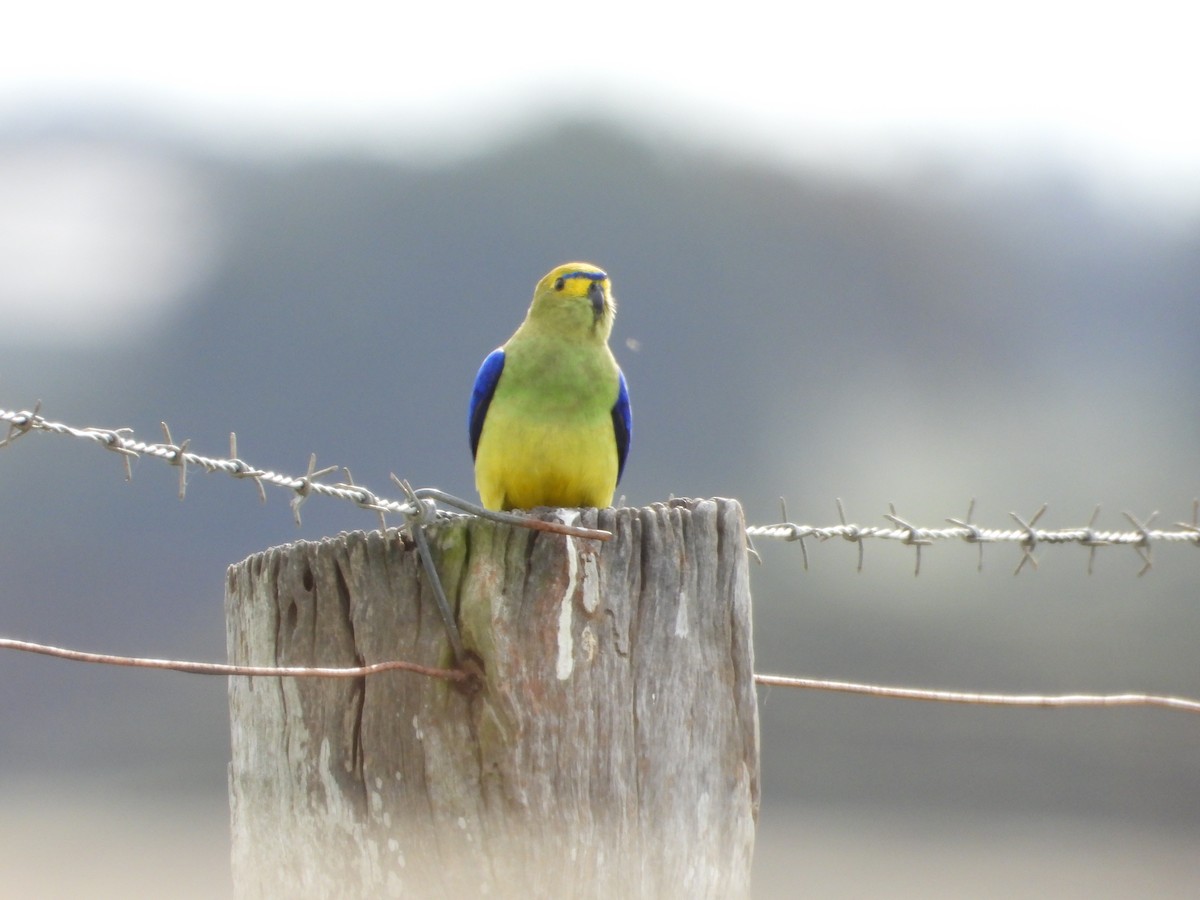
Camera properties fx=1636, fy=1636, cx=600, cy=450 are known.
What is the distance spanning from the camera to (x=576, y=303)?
6.93m

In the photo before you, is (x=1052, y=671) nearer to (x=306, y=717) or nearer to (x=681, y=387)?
(x=681, y=387)

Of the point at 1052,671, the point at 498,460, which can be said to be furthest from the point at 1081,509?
the point at 498,460

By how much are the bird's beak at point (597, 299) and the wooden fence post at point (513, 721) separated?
3.20m

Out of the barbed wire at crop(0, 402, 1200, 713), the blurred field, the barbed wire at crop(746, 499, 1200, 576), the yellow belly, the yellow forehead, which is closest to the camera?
the barbed wire at crop(0, 402, 1200, 713)

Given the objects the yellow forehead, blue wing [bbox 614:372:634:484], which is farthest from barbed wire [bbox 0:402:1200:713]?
the yellow forehead

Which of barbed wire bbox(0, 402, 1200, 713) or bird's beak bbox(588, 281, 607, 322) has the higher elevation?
bird's beak bbox(588, 281, 607, 322)

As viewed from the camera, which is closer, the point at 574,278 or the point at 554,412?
the point at 554,412

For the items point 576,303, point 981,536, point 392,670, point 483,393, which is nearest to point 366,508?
point 392,670

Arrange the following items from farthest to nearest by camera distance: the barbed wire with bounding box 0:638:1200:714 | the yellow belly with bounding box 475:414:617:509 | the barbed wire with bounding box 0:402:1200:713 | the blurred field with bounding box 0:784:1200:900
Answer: the blurred field with bounding box 0:784:1200:900
the yellow belly with bounding box 475:414:617:509
the barbed wire with bounding box 0:402:1200:713
the barbed wire with bounding box 0:638:1200:714

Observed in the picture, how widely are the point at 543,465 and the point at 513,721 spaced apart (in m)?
2.86

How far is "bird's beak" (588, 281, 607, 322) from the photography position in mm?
6930

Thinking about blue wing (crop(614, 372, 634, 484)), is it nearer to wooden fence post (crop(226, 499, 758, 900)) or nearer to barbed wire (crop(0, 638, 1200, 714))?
barbed wire (crop(0, 638, 1200, 714))

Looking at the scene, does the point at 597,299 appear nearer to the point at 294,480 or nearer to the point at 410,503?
the point at 294,480

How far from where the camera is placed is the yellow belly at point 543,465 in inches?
247
